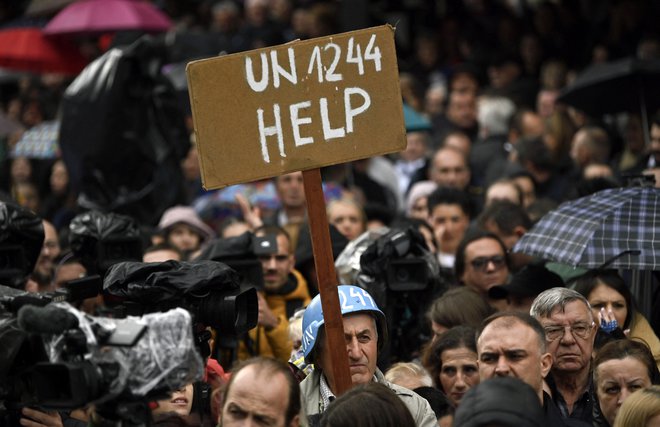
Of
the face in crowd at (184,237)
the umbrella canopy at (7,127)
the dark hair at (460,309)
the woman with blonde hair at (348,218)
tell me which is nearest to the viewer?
the dark hair at (460,309)

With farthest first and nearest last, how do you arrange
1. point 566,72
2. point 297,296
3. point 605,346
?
point 566,72 → point 297,296 → point 605,346

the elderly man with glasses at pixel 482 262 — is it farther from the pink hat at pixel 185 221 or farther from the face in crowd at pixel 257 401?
the face in crowd at pixel 257 401

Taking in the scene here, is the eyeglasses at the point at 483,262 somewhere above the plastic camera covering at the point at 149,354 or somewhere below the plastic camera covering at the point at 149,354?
below

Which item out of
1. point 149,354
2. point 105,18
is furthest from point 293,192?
point 149,354

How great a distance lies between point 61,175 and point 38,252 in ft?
23.6

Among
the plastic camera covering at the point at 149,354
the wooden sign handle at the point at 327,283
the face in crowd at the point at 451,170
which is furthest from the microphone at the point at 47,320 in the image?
the face in crowd at the point at 451,170

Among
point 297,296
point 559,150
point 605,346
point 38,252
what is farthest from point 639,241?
point 559,150

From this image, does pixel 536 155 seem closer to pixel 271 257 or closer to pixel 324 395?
pixel 271 257

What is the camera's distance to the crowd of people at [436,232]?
19.1ft

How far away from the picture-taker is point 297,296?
8.91 meters

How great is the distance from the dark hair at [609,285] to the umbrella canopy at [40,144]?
27.2ft

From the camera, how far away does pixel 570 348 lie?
6703 millimetres

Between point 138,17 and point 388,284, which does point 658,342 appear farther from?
point 138,17

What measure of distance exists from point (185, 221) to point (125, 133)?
1.12 m
